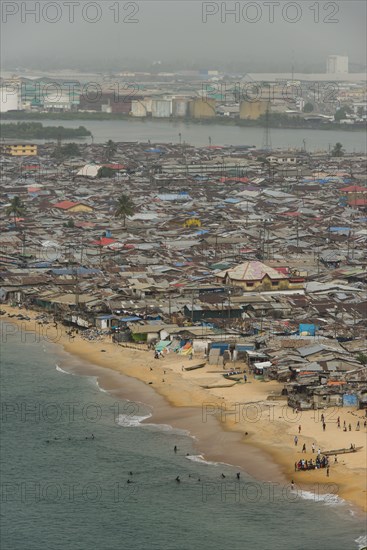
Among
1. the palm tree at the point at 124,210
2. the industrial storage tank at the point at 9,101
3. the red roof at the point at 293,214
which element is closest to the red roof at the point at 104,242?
the palm tree at the point at 124,210

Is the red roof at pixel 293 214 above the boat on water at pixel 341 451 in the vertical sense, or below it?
above

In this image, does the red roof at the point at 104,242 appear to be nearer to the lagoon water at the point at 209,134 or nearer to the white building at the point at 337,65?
the lagoon water at the point at 209,134

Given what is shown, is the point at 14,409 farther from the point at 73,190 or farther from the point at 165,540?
the point at 73,190

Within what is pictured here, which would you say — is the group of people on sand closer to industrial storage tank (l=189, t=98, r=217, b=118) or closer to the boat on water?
the boat on water

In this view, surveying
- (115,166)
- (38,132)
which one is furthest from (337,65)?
(115,166)

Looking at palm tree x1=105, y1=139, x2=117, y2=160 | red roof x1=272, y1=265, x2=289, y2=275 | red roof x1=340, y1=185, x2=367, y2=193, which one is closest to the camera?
red roof x1=272, y1=265, x2=289, y2=275

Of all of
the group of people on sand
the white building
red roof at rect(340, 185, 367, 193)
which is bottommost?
the group of people on sand

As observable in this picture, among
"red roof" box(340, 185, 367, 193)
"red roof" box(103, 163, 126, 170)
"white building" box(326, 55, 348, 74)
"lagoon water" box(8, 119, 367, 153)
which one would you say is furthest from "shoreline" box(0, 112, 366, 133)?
A: "white building" box(326, 55, 348, 74)
